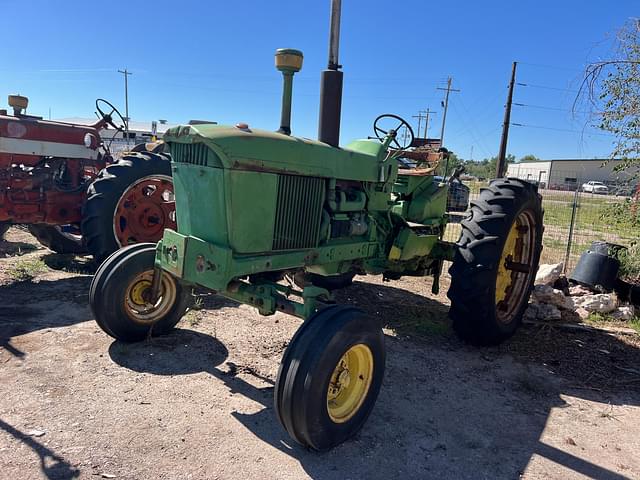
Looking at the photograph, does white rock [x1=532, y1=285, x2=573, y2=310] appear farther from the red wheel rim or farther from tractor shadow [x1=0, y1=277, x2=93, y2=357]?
tractor shadow [x1=0, y1=277, x2=93, y2=357]

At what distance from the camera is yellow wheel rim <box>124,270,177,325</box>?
12.9 feet

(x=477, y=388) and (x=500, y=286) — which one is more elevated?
(x=500, y=286)

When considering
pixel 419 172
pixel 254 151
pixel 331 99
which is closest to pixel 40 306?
pixel 254 151

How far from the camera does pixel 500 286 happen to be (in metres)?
4.86

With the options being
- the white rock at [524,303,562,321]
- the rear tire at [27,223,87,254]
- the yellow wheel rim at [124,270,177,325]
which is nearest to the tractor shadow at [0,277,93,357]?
the yellow wheel rim at [124,270,177,325]

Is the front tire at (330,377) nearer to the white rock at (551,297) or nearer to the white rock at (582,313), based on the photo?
the white rock at (551,297)

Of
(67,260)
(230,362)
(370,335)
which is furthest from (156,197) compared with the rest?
(370,335)

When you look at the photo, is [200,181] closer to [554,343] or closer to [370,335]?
[370,335]

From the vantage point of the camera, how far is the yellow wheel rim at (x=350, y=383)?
2895 mm

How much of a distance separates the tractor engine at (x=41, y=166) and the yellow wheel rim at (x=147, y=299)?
9.63ft

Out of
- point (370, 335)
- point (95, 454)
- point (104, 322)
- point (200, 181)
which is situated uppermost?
point (200, 181)

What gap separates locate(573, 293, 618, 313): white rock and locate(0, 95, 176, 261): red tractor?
492 centimetres

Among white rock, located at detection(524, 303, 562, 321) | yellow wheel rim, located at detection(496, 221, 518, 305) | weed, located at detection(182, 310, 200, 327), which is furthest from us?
white rock, located at detection(524, 303, 562, 321)

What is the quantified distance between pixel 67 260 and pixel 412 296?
463 centimetres
